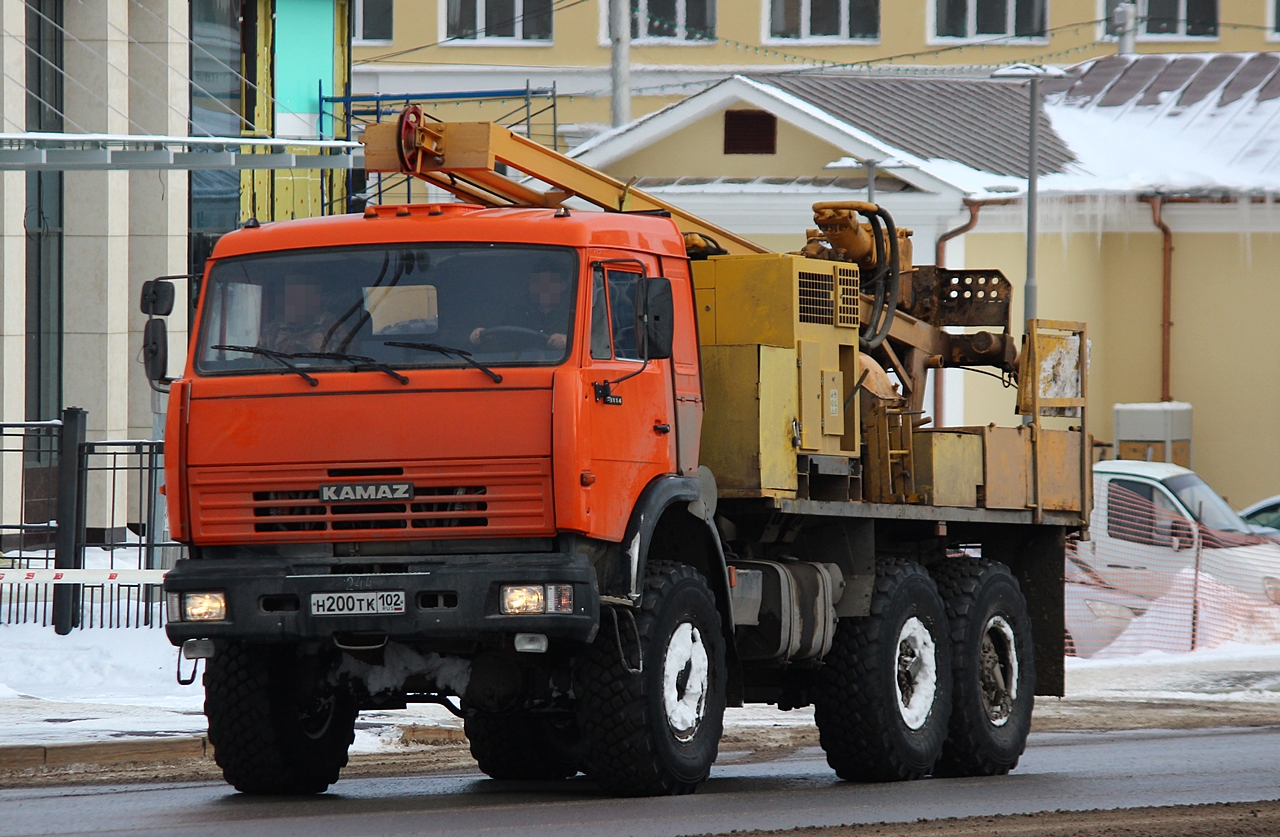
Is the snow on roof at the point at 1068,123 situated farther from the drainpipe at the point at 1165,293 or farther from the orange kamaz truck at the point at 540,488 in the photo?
the orange kamaz truck at the point at 540,488

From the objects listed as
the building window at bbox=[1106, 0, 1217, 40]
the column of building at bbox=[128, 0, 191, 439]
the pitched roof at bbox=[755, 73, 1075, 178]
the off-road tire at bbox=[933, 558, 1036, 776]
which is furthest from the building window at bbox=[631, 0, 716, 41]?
the off-road tire at bbox=[933, 558, 1036, 776]

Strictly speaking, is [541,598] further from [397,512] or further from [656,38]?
[656,38]

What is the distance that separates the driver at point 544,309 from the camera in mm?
9453

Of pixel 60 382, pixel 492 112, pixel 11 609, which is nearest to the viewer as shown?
pixel 11 609

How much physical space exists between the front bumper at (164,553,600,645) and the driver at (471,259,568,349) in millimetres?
1009

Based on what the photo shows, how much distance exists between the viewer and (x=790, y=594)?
36.3ft

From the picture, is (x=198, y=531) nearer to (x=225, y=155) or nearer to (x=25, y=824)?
(x=25, y=824)

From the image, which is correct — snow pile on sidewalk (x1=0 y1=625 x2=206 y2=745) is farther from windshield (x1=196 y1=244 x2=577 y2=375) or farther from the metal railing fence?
windshield (x1=196 y1=244 x2=577 y2=375)

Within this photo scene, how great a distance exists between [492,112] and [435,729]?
3257cm

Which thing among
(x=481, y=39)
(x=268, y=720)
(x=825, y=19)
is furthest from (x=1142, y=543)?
(x=481, y=39)

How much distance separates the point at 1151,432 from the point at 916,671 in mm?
24712

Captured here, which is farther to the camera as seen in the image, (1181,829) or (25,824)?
(25,824)

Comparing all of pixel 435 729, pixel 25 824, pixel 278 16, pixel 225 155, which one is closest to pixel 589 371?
pixel 25 824

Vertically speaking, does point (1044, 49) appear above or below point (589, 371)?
above
